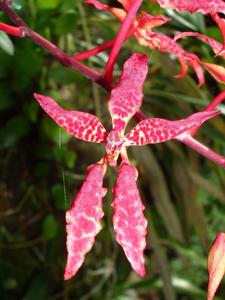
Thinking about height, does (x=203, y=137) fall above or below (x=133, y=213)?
below

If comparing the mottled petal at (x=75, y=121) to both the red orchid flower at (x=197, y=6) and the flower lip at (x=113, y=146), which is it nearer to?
the flower lip at (x=113, y=146)

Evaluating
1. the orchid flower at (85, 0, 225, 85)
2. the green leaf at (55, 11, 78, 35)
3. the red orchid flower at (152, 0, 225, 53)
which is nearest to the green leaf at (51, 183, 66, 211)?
the green leaf at (55, 11, 78, 35)

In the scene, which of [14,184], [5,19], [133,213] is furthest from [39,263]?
[133,213]

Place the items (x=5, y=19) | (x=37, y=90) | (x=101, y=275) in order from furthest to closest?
(x=101, y=275), (x=37, y=90), (x=5, y=19)

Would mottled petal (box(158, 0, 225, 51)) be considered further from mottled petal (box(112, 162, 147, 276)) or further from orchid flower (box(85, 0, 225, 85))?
mottled petal (box(112, 162, 147, 276))

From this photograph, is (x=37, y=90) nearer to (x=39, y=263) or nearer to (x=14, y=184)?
(x=14, y=184)

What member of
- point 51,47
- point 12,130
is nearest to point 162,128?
point 51,47
